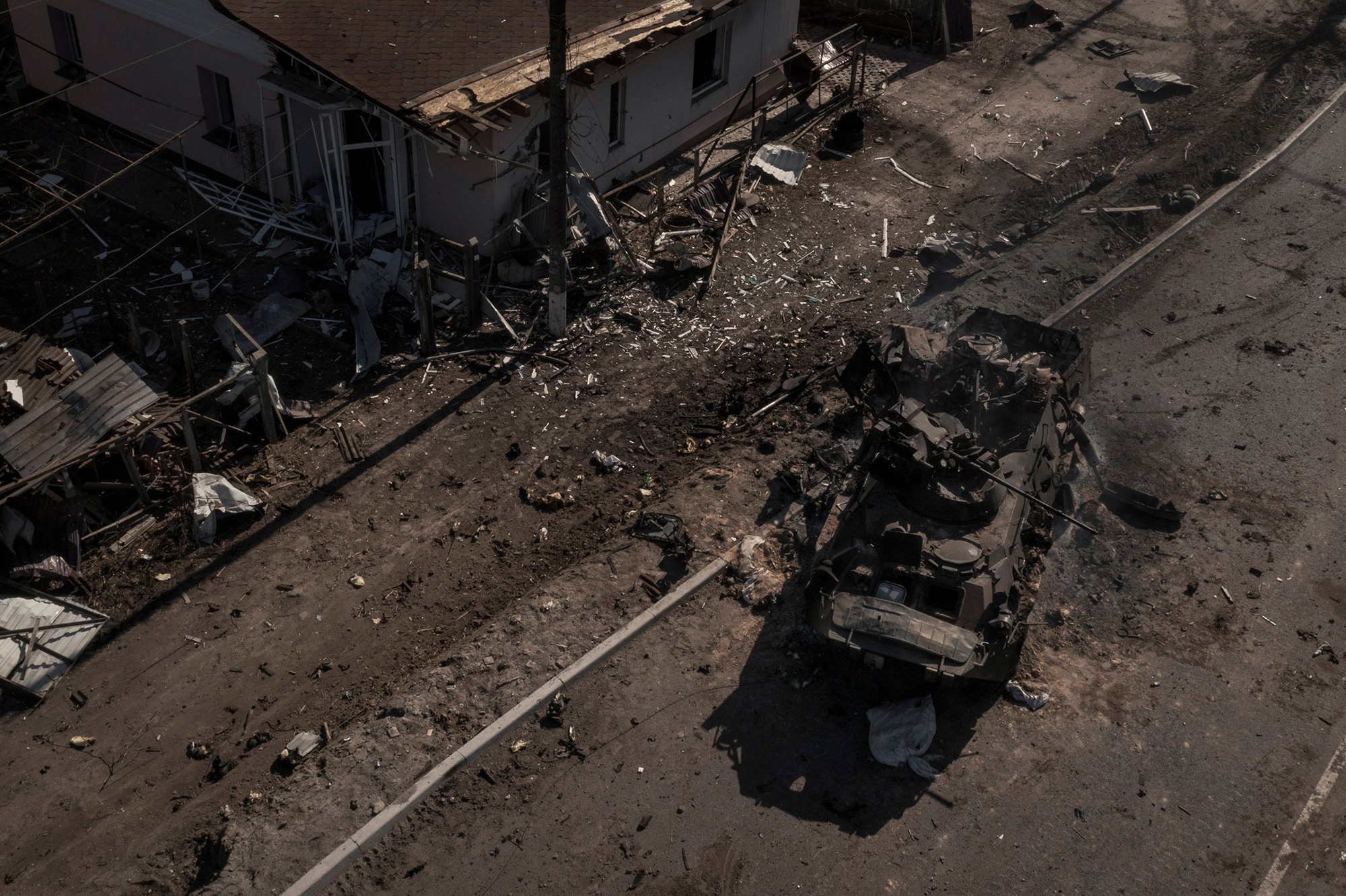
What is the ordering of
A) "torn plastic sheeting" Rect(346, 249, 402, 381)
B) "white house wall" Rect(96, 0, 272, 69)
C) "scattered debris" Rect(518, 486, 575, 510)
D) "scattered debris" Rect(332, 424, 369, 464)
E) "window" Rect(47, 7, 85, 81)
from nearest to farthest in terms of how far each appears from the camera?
"scattered debris" Rect(518, 486, 575, 510)
"scattered debris" Rect(332, 424, 369, 464)
"torn plastic sheeting" Rect(346, 249, 402, 381)
"white house wall" Rect(96, 0, 272, 69)
"window" Rect(47, 7, 85, 81)

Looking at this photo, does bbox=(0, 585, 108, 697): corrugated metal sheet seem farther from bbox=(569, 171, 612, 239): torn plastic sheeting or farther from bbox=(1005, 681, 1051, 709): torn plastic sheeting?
bbox=(1005, 681, 1051, 709): torn plastic sheeting

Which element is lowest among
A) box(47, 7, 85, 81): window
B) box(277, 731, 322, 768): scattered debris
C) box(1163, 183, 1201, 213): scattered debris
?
box(277, 731, 322, 768): scattered debris

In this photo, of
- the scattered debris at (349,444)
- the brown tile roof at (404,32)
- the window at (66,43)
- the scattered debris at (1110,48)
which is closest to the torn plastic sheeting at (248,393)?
the scattered debris at (349,444)

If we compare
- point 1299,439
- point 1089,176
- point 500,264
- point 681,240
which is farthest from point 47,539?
point 1089,176

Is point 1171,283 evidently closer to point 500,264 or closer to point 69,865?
point 500,264

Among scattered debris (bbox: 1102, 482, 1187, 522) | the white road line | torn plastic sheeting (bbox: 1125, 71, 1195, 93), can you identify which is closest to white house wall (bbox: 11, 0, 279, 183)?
scattered debris (bbox: 1102, 482, 1187, 522)

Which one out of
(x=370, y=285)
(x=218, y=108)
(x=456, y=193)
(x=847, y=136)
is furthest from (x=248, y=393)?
(x=847, y=136)

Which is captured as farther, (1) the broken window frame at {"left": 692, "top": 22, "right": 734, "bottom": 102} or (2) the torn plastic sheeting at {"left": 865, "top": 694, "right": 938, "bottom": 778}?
(1) the broken window frame at {"left": 692, "top": 22, "right": 734, "bottom": 102}

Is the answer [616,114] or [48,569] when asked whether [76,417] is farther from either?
[616,114]

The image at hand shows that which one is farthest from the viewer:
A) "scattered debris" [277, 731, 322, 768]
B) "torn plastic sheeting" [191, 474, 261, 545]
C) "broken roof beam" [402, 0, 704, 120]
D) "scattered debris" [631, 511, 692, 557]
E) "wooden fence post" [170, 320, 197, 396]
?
"broken roof beam" [402, 0, 704, 120]
